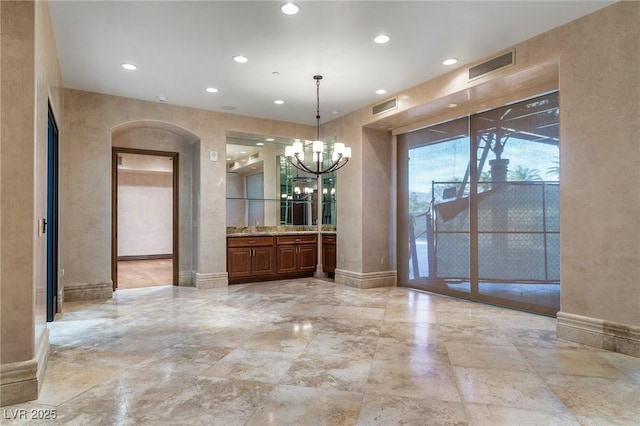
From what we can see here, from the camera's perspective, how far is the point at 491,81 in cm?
431

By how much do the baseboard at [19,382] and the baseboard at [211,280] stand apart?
3.93 metres

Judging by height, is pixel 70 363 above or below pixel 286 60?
below

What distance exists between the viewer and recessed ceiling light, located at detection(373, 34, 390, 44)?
3.84m

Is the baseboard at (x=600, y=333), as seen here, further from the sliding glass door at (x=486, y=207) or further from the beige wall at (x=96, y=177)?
the beige wall at (x=96, y=177)

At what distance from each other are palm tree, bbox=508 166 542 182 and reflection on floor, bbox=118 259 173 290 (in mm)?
6018

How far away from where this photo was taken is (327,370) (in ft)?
9.43

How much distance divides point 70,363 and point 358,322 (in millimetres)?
2760

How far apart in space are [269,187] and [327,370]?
525cm

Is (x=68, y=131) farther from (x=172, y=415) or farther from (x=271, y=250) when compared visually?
(x=172, y=415)

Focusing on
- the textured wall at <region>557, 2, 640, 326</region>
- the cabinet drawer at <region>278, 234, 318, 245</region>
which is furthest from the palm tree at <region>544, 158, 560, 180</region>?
the cabinet drawer at <region>278, 234, 318, 245</region>

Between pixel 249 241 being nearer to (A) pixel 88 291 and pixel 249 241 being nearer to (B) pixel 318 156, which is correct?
(B) pixel 318 156

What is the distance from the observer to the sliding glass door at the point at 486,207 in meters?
4.50

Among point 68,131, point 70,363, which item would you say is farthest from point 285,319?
point 68,131

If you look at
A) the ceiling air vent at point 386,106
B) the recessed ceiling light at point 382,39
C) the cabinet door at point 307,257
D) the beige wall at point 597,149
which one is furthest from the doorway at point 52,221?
the beige wall at point 597,149
